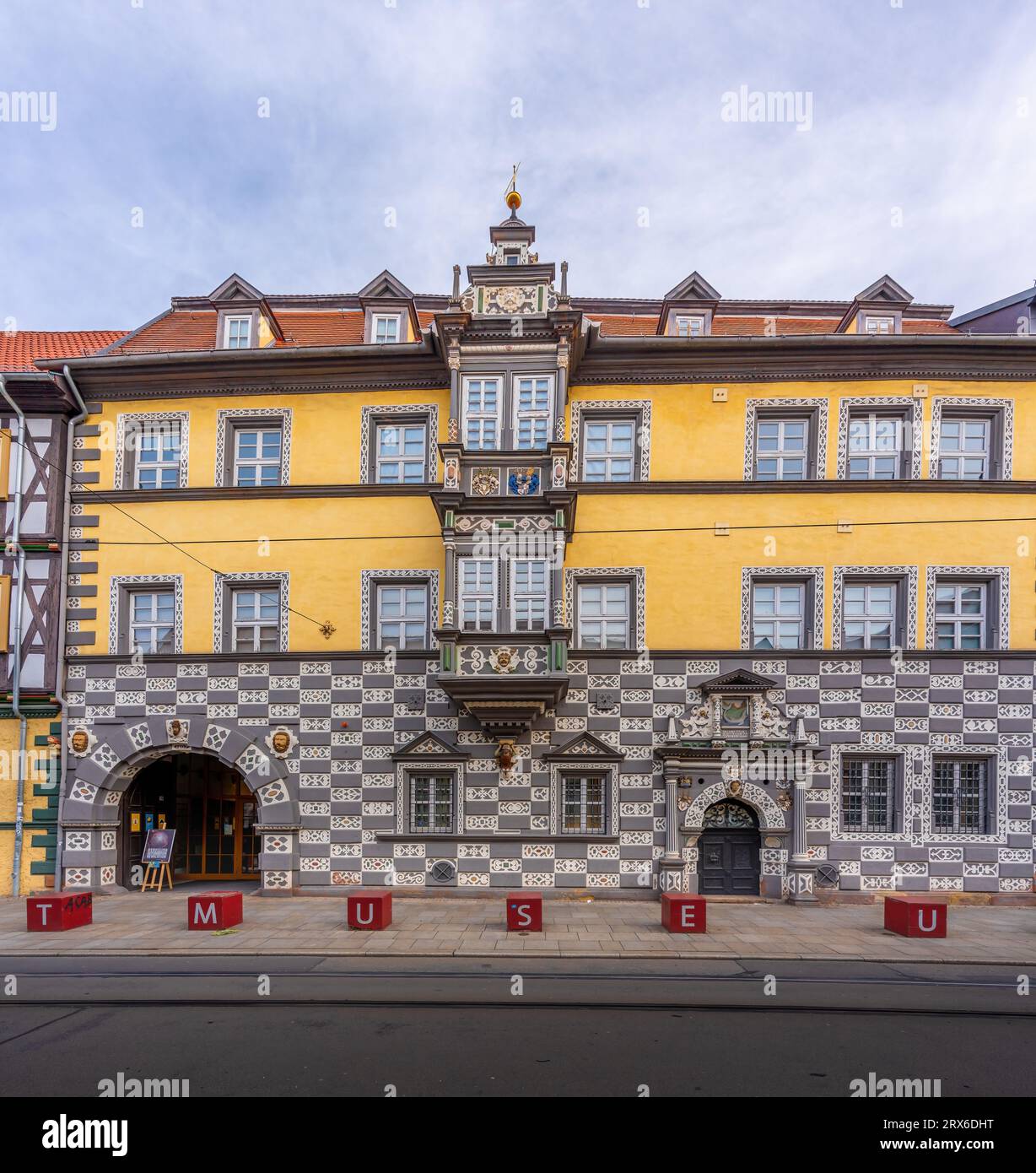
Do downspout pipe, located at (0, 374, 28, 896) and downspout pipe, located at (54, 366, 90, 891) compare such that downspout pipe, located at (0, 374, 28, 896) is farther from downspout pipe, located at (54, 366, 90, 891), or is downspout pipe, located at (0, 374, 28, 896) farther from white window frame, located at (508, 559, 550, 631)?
white window frame, located at (508, 559, 550, 631)

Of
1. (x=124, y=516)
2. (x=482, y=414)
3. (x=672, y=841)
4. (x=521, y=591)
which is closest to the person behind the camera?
(x=672, y=841)

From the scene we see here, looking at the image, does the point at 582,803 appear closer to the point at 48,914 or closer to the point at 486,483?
the point at 486,483

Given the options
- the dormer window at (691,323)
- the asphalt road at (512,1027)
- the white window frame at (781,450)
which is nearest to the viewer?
the asphalt road at (512,1027)

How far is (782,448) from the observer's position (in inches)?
685

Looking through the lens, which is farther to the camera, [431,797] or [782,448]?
[782,448]

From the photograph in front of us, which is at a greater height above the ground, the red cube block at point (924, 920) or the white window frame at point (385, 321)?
the white window frame at point (385, 321)

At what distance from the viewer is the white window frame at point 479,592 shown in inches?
641

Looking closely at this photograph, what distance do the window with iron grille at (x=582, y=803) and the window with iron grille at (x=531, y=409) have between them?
771cm

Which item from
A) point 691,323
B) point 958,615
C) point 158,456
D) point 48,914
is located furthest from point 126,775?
point 958,615

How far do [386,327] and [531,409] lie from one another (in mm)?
4883

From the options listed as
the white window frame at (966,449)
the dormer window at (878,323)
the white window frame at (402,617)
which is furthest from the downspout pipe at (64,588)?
the white window frame at (966,449)

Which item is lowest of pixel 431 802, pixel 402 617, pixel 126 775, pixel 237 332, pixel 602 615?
pixel 431 802

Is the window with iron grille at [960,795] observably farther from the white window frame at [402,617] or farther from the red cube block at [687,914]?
the white window frame at [402,617]

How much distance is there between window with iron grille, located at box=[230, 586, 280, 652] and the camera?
1736cm
